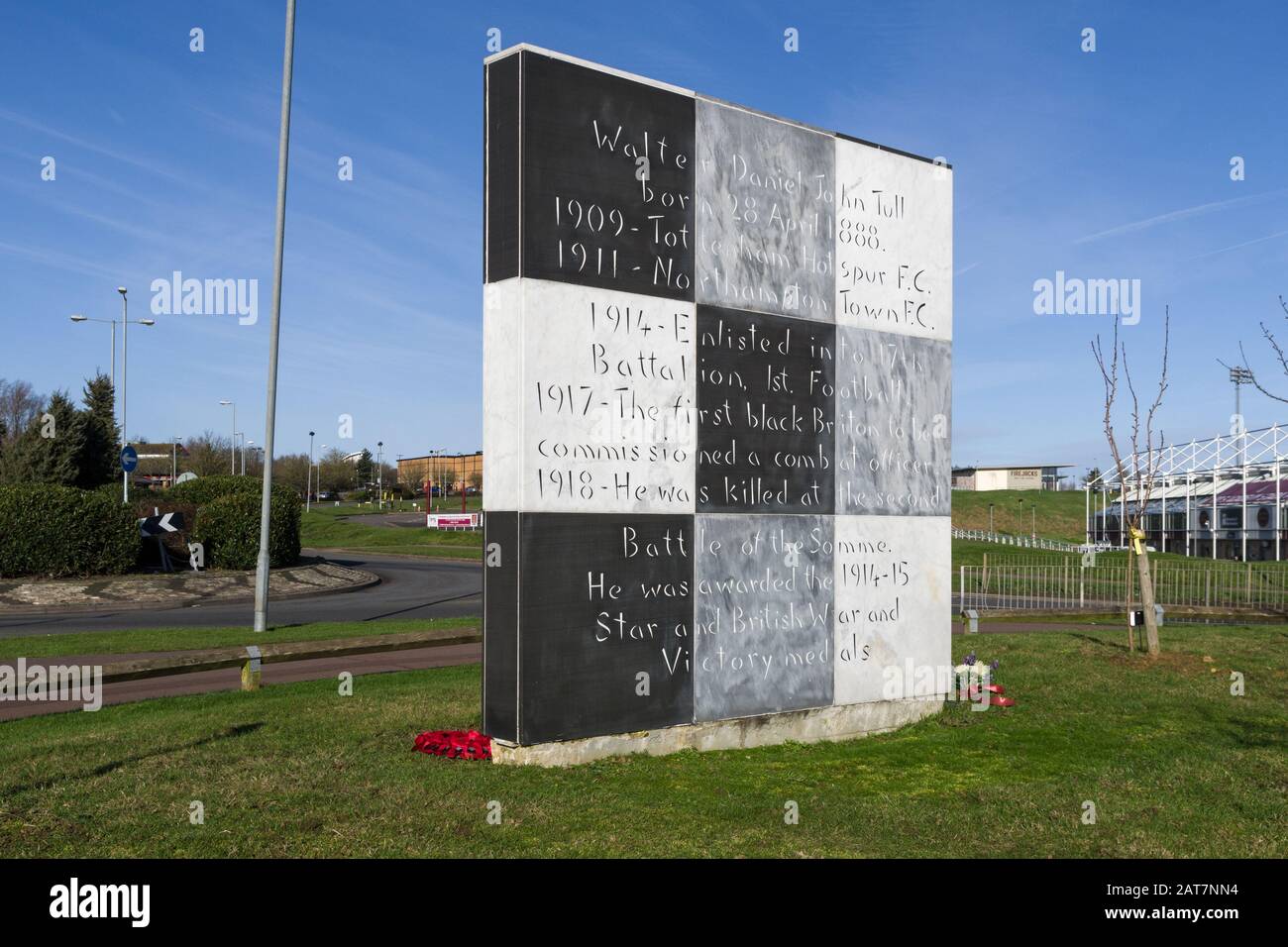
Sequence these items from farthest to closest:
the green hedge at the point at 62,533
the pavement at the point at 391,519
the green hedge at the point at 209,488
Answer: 1. the pavement at the point at 391,519
2. the green hedge at the point at 209,488
3. the green hedge at the point at 62,533

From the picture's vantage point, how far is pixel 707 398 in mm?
9523

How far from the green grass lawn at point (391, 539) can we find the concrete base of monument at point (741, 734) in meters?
41.1

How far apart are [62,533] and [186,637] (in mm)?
12497

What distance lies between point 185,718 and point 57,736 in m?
1.22

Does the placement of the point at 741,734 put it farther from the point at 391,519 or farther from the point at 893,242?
the point at 391,519

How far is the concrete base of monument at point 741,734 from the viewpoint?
8297mm

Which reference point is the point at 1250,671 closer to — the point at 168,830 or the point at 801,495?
the point at 801,495

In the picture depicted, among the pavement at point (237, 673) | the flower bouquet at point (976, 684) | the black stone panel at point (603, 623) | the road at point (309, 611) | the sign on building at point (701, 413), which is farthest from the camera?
the road at point (309, 611)

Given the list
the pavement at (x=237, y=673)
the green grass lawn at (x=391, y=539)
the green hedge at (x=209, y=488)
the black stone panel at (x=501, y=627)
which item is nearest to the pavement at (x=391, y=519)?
the green grass lawn at (x=391, y=539)

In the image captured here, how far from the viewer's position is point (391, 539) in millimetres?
61656

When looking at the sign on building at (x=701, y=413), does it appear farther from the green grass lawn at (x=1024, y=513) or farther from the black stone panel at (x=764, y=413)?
the green grass lawn at (x=1024, y=513)

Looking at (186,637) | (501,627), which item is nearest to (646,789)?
(501,627)

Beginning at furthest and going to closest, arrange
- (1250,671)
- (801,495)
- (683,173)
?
(1250,671) → (801,495) → (683,173)
